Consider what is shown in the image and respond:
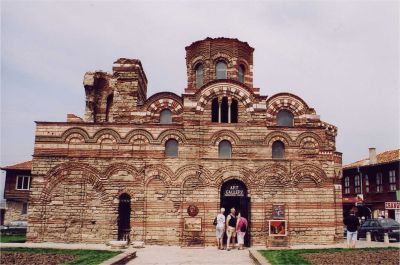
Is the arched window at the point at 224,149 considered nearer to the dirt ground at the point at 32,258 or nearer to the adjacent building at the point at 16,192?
the dirt ground at the point at 32,258

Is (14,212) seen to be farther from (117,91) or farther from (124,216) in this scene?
(124,216)

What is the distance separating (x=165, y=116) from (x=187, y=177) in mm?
3763

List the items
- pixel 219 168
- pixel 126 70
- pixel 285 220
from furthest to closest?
pixel 126 70 → pixel 219 168 → pixel 285 220

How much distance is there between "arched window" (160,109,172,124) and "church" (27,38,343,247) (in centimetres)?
146

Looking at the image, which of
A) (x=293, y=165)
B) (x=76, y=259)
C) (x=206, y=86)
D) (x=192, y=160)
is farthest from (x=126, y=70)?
(x=76, y=259)

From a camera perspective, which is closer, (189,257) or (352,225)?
(189,257)

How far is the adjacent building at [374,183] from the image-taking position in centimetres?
2819

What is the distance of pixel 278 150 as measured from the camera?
18.6 m

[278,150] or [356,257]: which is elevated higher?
[278,150]

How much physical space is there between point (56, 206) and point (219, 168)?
7.57 metres

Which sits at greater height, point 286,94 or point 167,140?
point 286,94

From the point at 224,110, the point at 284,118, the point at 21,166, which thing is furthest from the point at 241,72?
the point at 21,166

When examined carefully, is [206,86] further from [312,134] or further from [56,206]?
[56,206]

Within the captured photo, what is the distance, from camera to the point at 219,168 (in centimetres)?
1802
